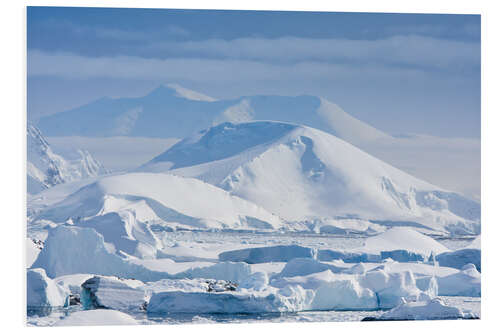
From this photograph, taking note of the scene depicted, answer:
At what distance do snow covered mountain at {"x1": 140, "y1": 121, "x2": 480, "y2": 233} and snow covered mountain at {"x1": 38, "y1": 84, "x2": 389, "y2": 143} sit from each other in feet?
1.16

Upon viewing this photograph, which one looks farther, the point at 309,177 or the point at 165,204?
the point at 309,177

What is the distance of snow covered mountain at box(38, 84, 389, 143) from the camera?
41.5ft

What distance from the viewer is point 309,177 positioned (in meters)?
15.5

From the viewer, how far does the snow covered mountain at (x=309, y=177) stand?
13758 mm

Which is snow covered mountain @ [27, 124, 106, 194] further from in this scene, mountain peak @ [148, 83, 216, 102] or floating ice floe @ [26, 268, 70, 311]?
floating ice floe @ [26, 268, 70, 311]

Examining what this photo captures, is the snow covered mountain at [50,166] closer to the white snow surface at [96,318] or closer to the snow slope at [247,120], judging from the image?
the snow slope at [247,120]

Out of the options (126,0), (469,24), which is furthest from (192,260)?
(469,24)

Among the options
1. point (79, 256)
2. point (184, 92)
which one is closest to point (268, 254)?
point (184, 92)

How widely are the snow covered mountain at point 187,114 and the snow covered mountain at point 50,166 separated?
300 mm

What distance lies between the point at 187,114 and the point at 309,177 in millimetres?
3021

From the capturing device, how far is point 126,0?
11164 mm

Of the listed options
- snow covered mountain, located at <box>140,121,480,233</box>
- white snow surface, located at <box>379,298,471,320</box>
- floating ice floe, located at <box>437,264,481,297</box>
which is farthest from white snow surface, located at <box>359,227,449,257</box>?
white snow surface, located at <box>379,298,471,320</box>

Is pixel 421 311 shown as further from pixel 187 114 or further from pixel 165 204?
pixel 165 204

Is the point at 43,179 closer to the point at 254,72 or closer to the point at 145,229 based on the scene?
the point at 145,229
